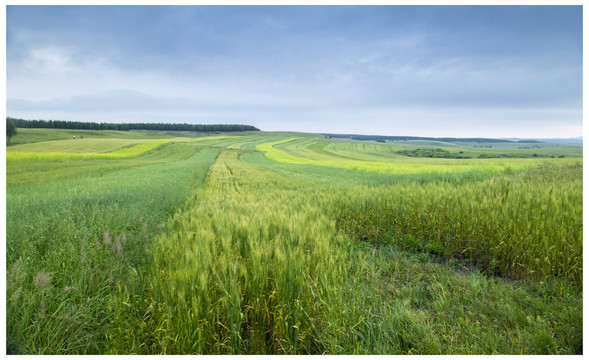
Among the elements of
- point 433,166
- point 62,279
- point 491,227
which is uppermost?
point 433,166

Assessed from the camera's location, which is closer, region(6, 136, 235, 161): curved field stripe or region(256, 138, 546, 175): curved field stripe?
region(6, 136, 235, 161): curved field stripe

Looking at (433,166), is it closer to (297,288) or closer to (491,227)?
(491,227)

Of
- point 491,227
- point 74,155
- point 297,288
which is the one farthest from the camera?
point 74,155

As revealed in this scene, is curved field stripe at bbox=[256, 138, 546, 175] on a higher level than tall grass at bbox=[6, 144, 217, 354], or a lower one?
higher

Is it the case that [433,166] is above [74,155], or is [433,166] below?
below

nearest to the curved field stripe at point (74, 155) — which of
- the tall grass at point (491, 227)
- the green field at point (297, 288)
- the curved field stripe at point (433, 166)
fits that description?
the green field at point (297, 288)

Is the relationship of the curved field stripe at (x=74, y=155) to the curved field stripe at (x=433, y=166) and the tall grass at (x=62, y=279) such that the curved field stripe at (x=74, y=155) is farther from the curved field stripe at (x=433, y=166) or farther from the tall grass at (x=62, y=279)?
the curved field stripe at (x=433, y=166)

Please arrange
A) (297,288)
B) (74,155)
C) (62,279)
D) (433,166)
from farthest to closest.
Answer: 1. (433,166)
2. (74,155)
3. (62,279)
4. (297,288)

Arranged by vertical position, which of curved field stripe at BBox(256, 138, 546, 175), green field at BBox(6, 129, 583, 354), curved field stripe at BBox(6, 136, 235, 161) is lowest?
green field at BBox(6, 129, 583, 354)

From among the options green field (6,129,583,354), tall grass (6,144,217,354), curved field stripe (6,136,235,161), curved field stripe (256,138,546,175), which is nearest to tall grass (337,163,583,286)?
green field (6,129,583,354)

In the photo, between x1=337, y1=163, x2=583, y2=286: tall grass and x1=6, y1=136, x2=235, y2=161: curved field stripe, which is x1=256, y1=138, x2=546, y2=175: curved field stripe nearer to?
x1=337, y1=163, x2=583, y2=286: tall grass

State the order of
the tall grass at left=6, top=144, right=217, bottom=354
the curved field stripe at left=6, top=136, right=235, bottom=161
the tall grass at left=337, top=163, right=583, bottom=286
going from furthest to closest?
the curved field stripe at left=6, top=136, right=235, bottom=161 → the tall grass at left=337, top=163, right=583, bottom=286 → the tall grass at left=6, top=144, right=217, bottom=354

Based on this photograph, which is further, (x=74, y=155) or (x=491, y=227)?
(x=74, y=155)

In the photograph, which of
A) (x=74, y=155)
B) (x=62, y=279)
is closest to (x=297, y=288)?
(x=62, y=279)
